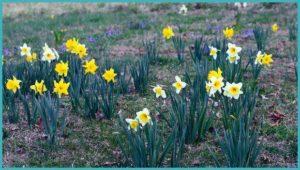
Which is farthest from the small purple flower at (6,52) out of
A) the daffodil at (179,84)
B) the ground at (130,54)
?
the daffodil at (179,84)

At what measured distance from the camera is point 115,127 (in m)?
3.98

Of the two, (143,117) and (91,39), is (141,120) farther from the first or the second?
(91,39)

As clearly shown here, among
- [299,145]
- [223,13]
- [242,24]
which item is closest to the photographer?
[299,145]

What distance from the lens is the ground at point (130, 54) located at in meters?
3.54

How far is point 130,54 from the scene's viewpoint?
668cm

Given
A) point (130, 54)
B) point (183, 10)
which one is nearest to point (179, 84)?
point (130, 54)

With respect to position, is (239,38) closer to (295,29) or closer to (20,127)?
(295,29)

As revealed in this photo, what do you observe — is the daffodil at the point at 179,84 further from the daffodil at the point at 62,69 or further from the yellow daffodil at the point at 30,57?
the yellow daffodil at the point at 30,57

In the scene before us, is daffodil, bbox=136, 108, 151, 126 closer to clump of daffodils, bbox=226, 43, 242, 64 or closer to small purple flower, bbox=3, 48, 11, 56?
clump of daffodils, bbox=226, 43, 242, 64

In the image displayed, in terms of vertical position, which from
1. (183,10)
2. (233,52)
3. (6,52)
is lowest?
(6,52)

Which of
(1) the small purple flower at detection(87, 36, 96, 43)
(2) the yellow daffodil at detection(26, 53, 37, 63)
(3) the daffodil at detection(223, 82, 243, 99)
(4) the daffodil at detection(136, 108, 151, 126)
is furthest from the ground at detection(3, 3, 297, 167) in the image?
(2) the yellow daffodil at detection(26, 53, 37, 63)

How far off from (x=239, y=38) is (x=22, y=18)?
20.5ft

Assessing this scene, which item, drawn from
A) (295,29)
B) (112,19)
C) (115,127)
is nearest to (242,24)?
(295,29)

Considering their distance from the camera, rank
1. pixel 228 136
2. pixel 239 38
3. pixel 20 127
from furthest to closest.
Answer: pixel 239 38, pixel 20 127, pixel 228 136
